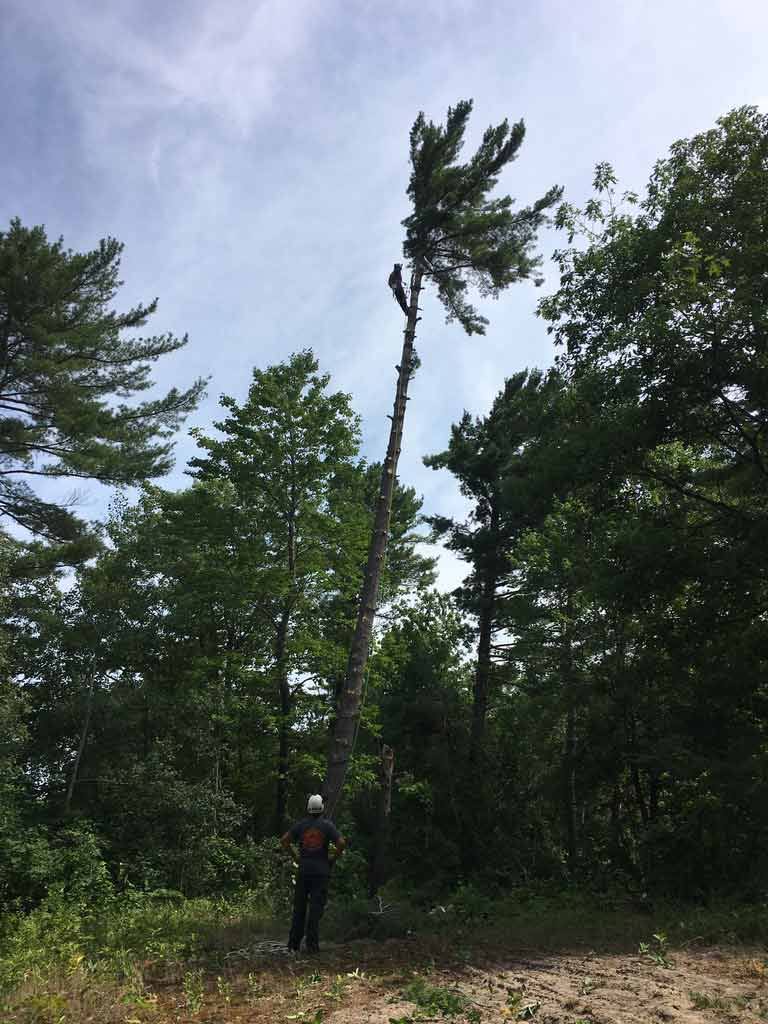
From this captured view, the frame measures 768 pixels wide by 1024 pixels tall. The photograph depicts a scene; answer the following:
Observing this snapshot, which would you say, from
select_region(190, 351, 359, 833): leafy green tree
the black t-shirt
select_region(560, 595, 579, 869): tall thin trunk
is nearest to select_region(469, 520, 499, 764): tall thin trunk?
select_region(560, 595, 579, 869): tall thin trunk

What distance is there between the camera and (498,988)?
19.7 ft

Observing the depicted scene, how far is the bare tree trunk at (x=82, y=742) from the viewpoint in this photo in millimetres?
18503

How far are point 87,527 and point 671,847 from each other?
1753 cm

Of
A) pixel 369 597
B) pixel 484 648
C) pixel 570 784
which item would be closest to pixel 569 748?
pixel 570 784

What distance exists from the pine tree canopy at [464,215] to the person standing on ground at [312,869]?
34.9ft

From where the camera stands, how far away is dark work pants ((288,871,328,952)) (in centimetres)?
758

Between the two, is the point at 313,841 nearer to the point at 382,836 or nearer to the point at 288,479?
the point at 382,836

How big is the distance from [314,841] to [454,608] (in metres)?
16.2

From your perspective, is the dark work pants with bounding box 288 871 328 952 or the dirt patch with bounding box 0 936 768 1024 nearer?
the dirt patch with bounding box 0 936 768 1024

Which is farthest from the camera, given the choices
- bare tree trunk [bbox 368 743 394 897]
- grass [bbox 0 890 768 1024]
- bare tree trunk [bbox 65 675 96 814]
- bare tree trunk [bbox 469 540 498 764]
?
bare tree trunk [bbox 469 540 498 764]

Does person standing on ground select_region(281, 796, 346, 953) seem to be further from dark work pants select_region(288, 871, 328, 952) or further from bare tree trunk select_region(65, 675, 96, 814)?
bare tree trunk select_region(65, 675, 96, 814)

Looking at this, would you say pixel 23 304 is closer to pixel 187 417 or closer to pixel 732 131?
pixel 187 417

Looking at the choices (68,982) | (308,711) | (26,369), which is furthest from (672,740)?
(26,369)

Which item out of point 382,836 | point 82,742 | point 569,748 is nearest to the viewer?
point 382,836
